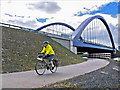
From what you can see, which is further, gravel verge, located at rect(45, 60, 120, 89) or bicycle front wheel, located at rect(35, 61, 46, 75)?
bicycle front wheel, located at rect(35, 61, 46, 75)

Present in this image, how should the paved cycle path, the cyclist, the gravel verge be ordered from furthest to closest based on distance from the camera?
the cyclist < the paved cycle path < the gravel verge

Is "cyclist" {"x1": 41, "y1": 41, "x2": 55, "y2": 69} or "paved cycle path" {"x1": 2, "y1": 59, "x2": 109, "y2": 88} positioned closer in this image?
"paved cycle path" {"x1": 2, "y1": 59, "x2": 109, "y2": 88}

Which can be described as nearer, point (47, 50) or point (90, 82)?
point (90, 82)

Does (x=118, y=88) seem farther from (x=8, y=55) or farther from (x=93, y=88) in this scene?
(x=8, y=55)

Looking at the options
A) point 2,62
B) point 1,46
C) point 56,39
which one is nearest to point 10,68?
point 2,62

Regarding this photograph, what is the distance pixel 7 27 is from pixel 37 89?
16.9m

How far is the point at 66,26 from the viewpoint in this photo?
51.4 m

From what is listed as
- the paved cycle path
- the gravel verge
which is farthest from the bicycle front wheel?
the gravel verge

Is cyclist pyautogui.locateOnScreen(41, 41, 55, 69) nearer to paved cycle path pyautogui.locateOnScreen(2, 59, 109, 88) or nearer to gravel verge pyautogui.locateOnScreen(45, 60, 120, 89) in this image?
paved cycle path pyautogui.locateOnScreen(2, 59, 109, 88)

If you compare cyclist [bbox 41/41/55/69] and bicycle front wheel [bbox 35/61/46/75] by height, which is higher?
Result: cyclist [bbox 41/41/55/69]

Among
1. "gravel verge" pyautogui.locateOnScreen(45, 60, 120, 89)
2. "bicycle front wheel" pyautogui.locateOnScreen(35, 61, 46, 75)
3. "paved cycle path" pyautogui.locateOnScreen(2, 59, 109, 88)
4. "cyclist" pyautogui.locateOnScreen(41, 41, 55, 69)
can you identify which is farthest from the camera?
"cyclist" pyautogui.locateOnScreen(41, 41, 55, 69)

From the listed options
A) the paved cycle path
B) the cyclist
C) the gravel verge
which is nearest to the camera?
the gravel verge

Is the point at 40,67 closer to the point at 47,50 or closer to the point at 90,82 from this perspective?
the point at 47,50

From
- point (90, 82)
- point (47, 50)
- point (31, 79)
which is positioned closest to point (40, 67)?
point (47, 50)
